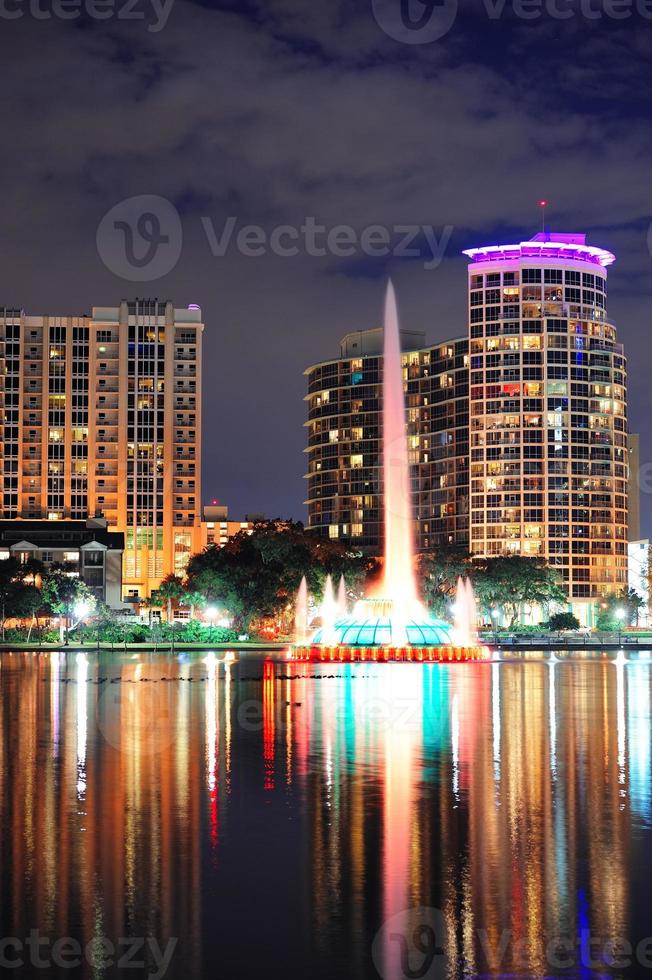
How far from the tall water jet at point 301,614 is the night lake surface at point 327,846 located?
3184 inches

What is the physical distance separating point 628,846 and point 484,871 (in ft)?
8.35

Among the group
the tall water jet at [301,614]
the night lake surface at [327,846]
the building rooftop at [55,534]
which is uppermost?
the building rooftop at [55,534]

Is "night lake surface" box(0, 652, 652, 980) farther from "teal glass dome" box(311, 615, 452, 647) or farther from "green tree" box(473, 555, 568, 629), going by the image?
"green tree" box(473, 555, 568, 629)

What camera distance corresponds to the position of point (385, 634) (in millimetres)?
79688

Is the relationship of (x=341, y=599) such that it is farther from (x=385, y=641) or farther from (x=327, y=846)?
(x=327, y=846)

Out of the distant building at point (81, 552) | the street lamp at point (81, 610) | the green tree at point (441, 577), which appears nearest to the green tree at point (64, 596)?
the street lamp at point (81, 610)

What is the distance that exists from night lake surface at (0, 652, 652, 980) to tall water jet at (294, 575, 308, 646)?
80.9 m

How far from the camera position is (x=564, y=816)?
18.6 m

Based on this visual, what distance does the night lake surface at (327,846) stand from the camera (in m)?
12.0

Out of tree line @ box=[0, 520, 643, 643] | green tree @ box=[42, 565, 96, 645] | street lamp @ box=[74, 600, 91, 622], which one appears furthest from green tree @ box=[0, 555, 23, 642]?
street lamp @ box=[74, 600, 91, 622]

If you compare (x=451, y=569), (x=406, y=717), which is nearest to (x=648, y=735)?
(x=406, y=717)

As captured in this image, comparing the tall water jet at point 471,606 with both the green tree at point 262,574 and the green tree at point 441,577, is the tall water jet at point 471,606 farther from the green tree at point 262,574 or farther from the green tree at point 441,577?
the green tree at point 262,574

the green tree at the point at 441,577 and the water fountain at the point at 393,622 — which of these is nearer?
the water fountain at the point at 393,622

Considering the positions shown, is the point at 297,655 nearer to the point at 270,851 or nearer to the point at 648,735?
the point at 648,735
